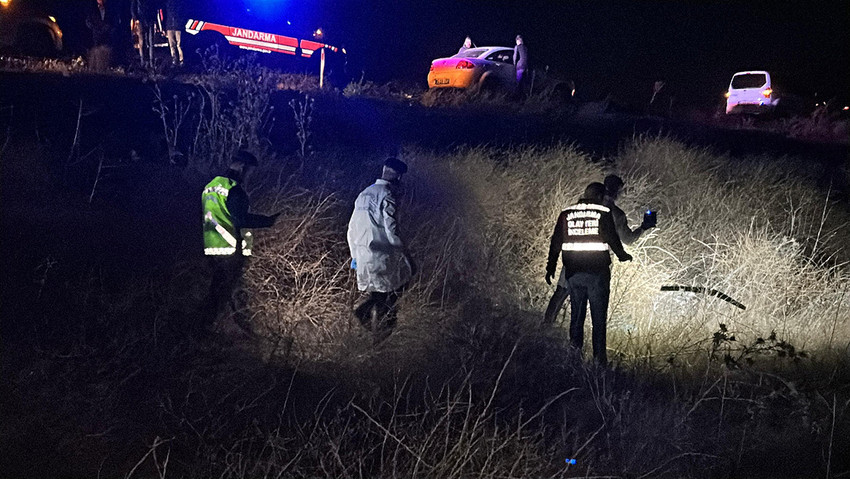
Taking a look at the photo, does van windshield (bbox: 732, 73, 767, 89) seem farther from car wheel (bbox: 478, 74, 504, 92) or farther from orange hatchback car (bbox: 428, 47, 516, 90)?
car wheel (bbox: 478, 74, 504, 92)

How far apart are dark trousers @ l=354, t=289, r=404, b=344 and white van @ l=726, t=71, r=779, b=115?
61.3ft

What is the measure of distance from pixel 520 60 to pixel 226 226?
1074cm

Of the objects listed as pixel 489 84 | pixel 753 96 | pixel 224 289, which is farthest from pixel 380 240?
pixel 753 96

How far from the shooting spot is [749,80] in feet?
72.6

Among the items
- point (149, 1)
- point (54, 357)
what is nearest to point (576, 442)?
point (54, 357)

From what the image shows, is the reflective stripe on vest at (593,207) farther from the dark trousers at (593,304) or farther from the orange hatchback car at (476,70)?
the orange hatchback car at (476,70)

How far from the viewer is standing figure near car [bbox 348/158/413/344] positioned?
5.52 meters

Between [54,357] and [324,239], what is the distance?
2550 mm

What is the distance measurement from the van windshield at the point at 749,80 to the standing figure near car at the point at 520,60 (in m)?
10.8

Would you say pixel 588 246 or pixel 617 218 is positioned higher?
pixel 617 218

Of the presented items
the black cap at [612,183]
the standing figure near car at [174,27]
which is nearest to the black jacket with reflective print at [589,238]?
the black cap at [612,183]

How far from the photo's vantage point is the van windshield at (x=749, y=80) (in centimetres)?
2170

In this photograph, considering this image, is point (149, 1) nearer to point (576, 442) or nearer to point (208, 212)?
point (208, 212)

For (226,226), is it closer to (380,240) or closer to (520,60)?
(380,240)
